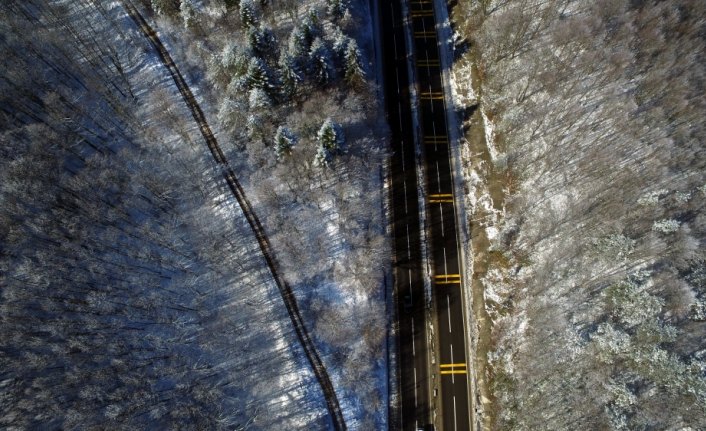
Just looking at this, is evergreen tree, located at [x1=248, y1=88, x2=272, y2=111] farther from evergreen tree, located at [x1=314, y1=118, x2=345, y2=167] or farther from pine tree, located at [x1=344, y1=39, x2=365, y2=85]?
pine tree, located at [x1=344, y1=39, x2=365, y2=85]

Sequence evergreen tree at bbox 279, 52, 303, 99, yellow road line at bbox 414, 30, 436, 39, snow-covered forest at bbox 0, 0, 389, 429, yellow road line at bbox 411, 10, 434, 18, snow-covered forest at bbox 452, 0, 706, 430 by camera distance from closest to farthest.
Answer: snow-covered forest at bbox 452, 0, 706, 430
snow-covered forest at bbox 0, 0, 389, 429
evergreen tree at bbox 279, 52, 303, 99
yellow road line at bbox 414, 30, 436, 39
yellow road line at bbox 411, 10, 434, 18

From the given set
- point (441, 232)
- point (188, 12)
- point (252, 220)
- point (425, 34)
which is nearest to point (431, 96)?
point (425, 34)

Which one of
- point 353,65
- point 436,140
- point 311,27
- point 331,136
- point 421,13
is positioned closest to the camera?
point 331,136

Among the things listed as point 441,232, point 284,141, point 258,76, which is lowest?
point 441,232

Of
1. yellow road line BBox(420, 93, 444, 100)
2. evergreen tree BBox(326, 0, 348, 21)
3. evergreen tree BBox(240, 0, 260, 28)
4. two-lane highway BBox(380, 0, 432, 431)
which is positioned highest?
evergreen tree BBox(326, 0, 348, 21)

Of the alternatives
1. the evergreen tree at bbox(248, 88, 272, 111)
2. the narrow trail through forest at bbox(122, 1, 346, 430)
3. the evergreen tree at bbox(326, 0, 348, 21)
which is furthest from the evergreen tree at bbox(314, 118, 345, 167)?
the evergreen tree at bbox(326, 0, 348, 21)

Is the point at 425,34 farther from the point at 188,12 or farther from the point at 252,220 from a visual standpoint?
the point at 252,220

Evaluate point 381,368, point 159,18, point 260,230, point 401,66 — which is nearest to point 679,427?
point 381,368
